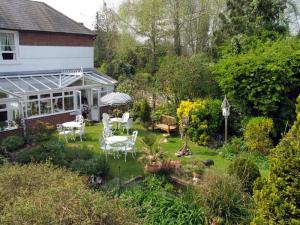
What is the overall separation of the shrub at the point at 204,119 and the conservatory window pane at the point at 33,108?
29.8 ft

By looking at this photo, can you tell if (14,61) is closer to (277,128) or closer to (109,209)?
(277,128)

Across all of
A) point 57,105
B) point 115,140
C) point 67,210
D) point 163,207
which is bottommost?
point 163,207

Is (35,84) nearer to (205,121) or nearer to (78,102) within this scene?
(78,102)

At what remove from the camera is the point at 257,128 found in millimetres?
13750

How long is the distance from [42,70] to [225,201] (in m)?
17.3

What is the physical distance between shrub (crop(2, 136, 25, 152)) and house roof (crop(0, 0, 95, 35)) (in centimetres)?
751

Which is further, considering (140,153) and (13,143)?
(13,143)

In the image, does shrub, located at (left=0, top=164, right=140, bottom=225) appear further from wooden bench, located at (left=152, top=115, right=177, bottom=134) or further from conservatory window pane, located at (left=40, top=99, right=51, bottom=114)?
conservatory window pane, located at (left=40, top=99, right=51, bottom=114)

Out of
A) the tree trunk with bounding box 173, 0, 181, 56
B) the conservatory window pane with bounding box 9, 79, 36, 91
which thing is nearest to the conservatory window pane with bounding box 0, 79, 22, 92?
the conservatory window pane with bounding box 9, 79, 36, 91

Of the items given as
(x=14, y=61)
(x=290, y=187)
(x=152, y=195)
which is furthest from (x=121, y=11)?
(x=290, y=187)

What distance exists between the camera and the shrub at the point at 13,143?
48.2ft

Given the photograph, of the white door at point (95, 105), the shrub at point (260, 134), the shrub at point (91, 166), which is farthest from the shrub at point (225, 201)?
the white door at point (95, 105)

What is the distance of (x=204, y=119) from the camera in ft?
51.6

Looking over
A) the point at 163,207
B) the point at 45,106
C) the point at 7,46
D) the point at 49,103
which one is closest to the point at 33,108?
the point at 45,106
